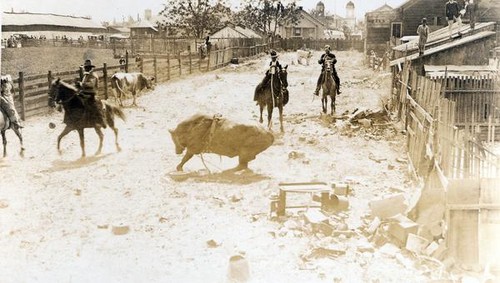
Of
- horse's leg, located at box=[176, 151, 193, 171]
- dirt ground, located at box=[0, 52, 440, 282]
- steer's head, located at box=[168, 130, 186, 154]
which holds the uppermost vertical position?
steer's head, located at box=[168, 130, 186, 154]

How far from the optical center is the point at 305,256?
222 inches

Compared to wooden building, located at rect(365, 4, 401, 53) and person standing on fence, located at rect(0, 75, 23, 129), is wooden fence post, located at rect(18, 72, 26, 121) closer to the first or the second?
person standing on fence, located at rect(0, 75, 23, 129)

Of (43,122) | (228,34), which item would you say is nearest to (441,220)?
(43,122)

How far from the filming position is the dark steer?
26.7ft

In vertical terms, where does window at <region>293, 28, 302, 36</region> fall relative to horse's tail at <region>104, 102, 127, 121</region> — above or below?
above

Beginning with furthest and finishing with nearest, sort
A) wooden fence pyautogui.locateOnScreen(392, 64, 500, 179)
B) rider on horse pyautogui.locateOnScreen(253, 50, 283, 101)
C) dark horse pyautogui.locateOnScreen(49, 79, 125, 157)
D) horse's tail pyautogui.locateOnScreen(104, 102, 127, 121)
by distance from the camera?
1. rider on horse pyautogui.locateOnScreen(253, 50, 283, 101)
2. horse's tail pyautogui.locateOnScreen(104, 102, 127, 121)
3. dark horse pyautogui.locateOnScreen(49, 79, 125, 157)
4. wooden fence pyautogui.locateOnScreen(392, 64, 500, 179)

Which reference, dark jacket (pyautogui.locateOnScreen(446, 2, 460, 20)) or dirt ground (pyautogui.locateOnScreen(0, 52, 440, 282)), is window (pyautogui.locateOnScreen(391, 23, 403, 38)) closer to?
dark jacket (pyautogui.locateOnScreen(446, 2, 460, 20))

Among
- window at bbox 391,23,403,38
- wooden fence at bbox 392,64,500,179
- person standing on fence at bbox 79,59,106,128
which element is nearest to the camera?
wooden fence at bbox 392,64,500,179

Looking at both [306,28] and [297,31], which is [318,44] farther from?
[297,31]

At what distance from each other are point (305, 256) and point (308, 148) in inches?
164

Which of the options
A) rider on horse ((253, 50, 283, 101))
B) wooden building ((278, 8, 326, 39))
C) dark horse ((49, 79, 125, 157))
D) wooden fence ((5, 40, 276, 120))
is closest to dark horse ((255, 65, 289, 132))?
rider on horse ((253, 50, 283, 101))

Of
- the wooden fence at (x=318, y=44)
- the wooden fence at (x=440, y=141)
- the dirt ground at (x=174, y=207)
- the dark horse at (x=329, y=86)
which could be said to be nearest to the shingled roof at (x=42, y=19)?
the dirt ground at (x=174, y=207)

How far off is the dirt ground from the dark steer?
0.35m

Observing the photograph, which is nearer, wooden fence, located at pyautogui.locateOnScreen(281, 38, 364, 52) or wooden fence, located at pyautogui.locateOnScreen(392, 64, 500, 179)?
wooden fence, located at pyautogui.locateOnScreen(392, 64, 500, 179)
